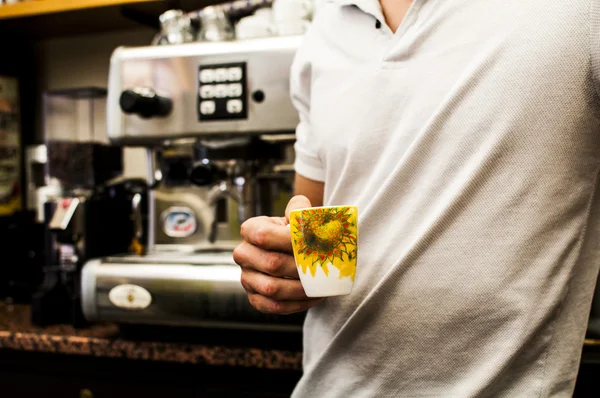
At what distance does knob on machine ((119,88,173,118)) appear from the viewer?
1144 mm

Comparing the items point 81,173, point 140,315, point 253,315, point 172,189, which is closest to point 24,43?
point 81,173

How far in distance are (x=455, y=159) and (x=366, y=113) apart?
5.3 inches

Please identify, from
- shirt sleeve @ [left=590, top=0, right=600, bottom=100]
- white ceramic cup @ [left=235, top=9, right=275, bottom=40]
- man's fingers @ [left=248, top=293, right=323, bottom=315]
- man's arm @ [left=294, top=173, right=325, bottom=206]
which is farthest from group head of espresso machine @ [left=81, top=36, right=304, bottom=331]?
shirt sleeve @ [left=590, top=0, right=600, bottom=100]

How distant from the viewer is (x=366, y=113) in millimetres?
710

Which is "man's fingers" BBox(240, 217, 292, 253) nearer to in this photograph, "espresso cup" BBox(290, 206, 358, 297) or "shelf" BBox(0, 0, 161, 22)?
"espresso cup" BBox(290, 206, 358, 297)

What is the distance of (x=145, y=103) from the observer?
116 cm

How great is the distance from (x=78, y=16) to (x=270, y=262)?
4.95 feet

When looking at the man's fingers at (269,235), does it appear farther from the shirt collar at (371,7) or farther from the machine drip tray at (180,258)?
the machine drip tray at (180,258)

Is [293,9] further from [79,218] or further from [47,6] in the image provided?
[47,6]

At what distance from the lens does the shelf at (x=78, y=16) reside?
5.30 ft

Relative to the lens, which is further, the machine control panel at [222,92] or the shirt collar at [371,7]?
the machine control panel at [222,92]

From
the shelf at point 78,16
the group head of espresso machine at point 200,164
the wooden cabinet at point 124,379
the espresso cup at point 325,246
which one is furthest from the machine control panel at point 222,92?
the espresso cup at point 325,246

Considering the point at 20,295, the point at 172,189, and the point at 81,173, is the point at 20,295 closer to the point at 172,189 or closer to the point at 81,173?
the point at 81,173

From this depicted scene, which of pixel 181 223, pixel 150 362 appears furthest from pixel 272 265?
pixel 181 223
